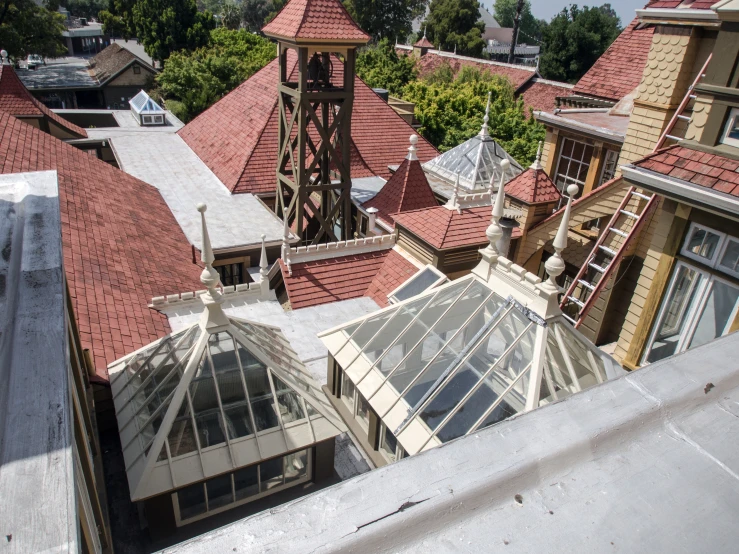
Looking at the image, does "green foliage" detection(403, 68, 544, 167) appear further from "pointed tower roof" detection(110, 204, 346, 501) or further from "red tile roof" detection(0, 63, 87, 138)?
"pointed tower roof" detection(110, 204, 346, 501)

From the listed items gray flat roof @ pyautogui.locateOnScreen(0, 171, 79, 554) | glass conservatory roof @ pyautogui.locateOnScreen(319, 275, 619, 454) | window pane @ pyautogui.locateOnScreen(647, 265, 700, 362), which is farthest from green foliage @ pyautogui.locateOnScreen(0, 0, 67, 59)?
window pane @ pyautogui.locateOnScreen(647, 265, 700, 362)

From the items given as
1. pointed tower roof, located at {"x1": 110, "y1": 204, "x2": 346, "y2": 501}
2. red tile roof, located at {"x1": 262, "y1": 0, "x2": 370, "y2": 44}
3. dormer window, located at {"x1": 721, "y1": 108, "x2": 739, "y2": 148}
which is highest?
red tile roof, located at {"x1": 262, "y1": 0, "x2": 370, "y2": 44}

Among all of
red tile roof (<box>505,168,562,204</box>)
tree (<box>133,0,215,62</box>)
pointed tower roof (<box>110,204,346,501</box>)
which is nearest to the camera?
pointed tower roof (<box>110,204,346,501</box>)

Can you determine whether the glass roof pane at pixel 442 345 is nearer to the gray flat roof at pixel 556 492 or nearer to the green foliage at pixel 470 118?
the gray flat roof at pixel 556 492

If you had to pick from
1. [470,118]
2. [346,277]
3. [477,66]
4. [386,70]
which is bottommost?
[346,277]

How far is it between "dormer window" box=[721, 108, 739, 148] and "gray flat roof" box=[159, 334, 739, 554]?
805 cm

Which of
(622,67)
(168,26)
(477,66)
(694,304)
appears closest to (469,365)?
(694,304)

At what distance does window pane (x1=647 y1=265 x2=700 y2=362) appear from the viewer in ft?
29.8

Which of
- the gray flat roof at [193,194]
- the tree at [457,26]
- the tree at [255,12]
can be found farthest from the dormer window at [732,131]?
the tree at [255,12]

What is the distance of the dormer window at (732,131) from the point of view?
27.2ft

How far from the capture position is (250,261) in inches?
734

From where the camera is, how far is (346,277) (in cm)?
1463

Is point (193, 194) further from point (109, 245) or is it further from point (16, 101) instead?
point (16, 101)

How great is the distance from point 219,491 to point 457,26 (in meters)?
78.4
